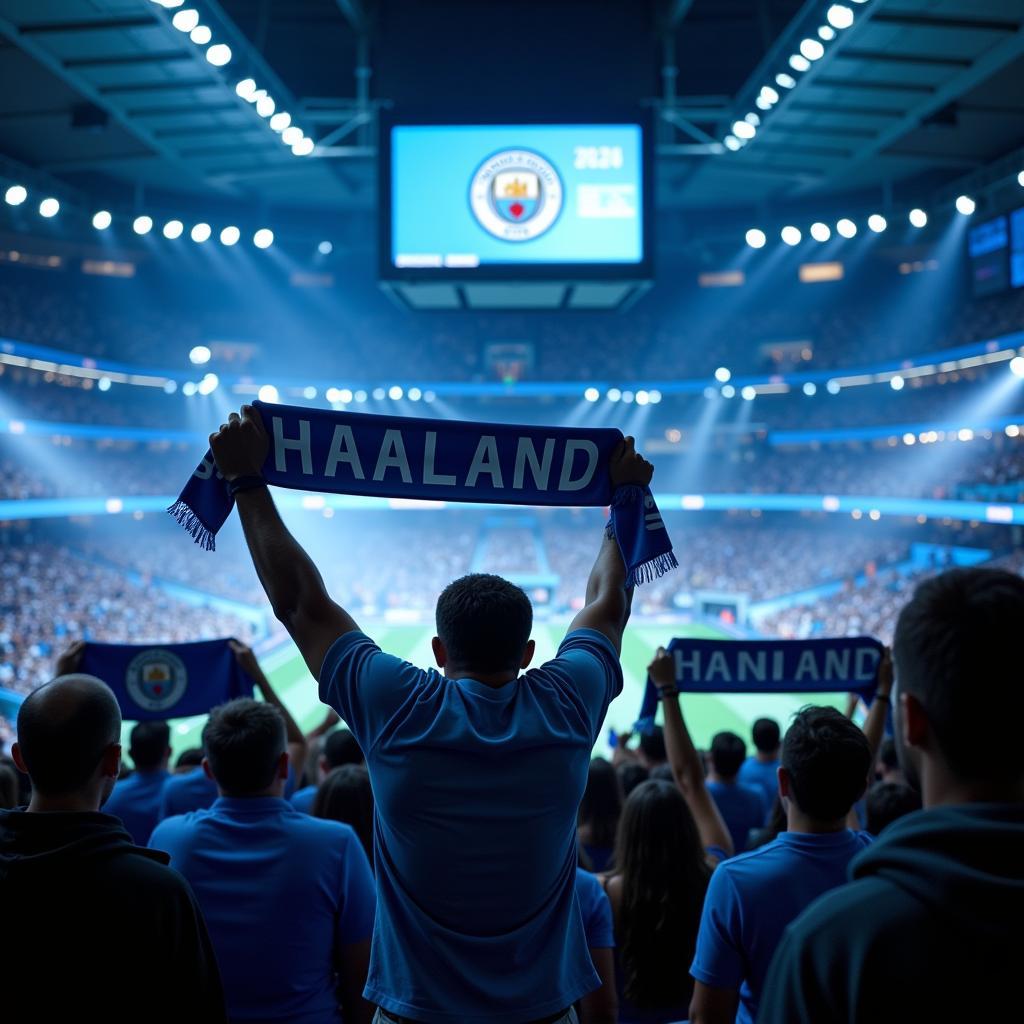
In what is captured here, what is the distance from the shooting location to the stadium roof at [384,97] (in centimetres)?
1260

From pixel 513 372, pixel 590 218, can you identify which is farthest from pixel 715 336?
pixel 590 218

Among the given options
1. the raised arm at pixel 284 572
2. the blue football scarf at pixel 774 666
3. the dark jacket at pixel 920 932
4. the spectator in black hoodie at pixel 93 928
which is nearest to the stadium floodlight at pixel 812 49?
the blue football scarf at pixel 774 666

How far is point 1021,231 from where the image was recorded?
23094 millimetres

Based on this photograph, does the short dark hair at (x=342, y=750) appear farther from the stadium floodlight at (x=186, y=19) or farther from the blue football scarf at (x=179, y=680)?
the stadium floodlight at (x=186, y=19)

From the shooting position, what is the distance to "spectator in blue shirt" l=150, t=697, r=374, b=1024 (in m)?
2.60

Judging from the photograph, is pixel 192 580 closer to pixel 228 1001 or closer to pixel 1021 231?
pixel 1021 231

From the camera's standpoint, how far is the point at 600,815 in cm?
454

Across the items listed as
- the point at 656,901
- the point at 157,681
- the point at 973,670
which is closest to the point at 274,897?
the point at 656,901

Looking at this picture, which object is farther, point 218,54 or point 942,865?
point 218,54

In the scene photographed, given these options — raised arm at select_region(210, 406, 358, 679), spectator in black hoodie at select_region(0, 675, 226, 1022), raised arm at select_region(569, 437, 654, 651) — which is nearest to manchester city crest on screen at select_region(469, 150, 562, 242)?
raised arm at select_region(569, 437, 654, 651)

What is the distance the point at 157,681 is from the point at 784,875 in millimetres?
5085

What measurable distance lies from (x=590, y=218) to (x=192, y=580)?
95.7 ft

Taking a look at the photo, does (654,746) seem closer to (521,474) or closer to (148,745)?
(148,745)

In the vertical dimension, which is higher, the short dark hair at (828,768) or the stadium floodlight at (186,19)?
the stadium floodlight at (186,19)
